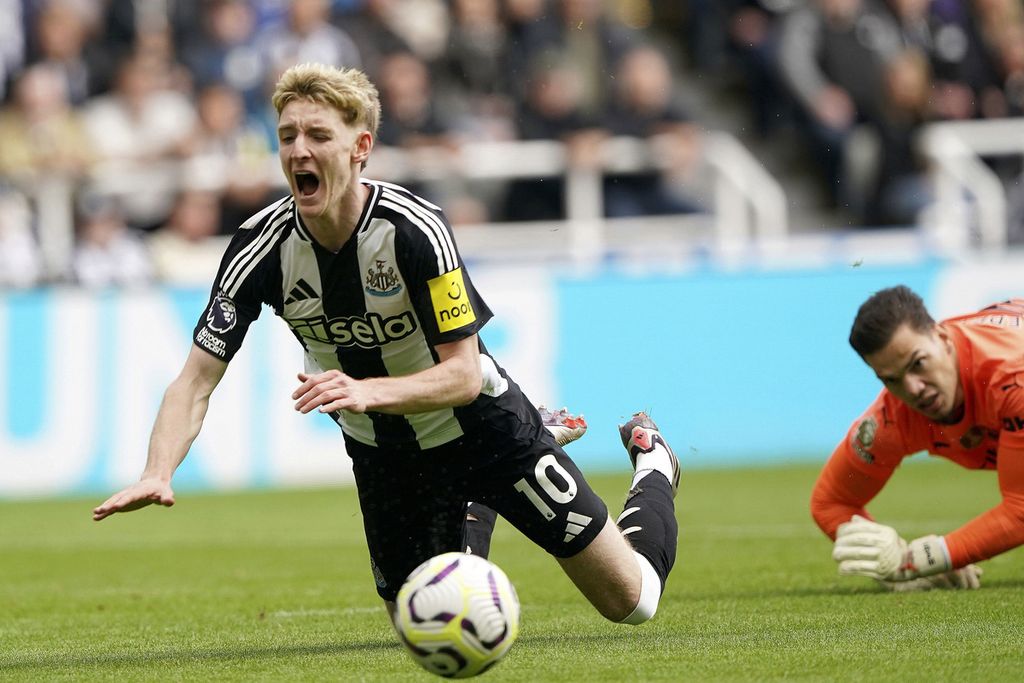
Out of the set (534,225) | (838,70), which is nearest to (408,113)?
(534,225)

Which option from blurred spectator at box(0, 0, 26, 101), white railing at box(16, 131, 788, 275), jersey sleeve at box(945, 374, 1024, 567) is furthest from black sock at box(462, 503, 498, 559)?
blurred spectator at box(0, 0, 26, 101)

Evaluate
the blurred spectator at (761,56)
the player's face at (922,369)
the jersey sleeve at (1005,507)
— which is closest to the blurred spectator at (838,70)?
the blurred spectator at (761,56)

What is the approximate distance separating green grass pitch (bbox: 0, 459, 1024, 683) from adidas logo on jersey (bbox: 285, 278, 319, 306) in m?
1.34

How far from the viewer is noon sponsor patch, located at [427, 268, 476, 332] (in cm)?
582

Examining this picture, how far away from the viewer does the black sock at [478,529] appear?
6.95 m

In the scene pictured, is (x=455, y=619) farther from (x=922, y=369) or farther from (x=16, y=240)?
(x=16, y=240)

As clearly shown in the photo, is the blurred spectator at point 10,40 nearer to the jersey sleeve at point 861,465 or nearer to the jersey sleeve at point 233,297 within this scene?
Result: the jersey sleeve at point 861,465

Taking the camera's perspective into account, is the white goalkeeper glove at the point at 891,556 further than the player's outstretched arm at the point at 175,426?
Yes

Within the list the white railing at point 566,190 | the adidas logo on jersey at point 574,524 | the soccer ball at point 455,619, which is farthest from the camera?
the white railing at point 566,190

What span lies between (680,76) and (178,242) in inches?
257

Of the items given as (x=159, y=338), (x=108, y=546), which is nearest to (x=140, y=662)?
(x=108, y=546)

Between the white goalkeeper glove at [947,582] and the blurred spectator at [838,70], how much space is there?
946cm

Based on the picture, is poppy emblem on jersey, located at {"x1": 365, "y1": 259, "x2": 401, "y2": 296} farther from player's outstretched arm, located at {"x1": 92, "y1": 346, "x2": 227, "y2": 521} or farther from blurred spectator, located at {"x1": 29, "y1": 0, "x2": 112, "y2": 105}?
blurred spectator, located at {"x1": 29, "y1": 0, "x2": 112, "y2": 105}

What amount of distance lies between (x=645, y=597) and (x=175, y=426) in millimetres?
1954
